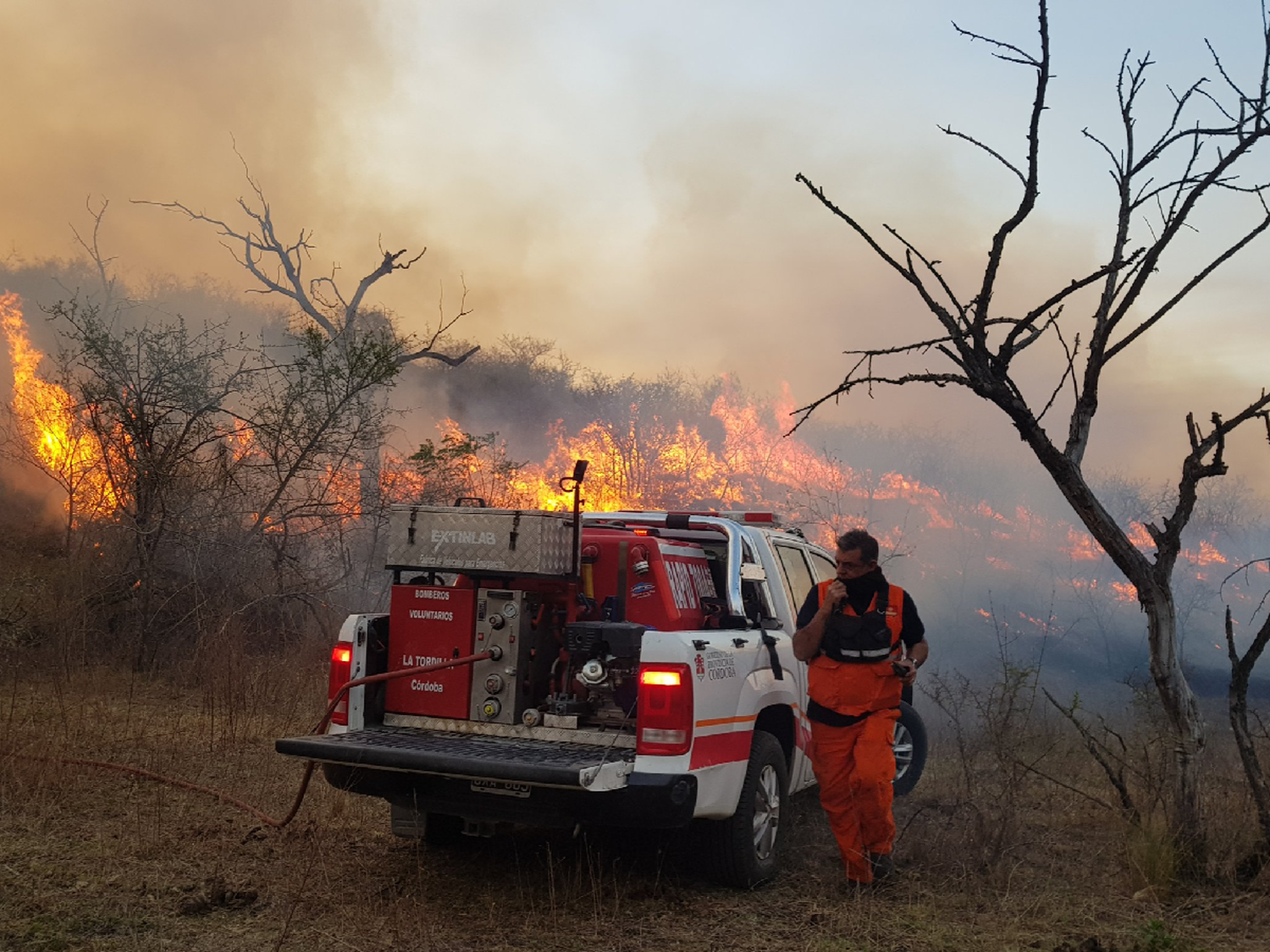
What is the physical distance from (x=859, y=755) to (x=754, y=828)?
0.64 meters

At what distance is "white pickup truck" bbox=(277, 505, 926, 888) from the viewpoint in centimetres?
486

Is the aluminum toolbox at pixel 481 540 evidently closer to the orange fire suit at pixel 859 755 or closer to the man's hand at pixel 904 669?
the orange fire suit at pixel 859 755

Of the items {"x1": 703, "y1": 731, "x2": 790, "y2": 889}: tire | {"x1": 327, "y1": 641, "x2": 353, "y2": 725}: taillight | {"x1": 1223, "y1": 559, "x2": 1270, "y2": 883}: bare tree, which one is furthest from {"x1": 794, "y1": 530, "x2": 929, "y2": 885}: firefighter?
{"x1": 327, "y1": 641, "x2": 353, "y2": 725}: taillight

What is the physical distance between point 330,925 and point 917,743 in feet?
14.1

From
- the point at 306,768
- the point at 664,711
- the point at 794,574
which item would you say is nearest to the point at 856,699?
the point at 664,711

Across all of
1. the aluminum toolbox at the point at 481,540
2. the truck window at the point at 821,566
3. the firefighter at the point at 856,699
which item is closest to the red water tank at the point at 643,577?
the aluminum toolbox at the point at 481,540

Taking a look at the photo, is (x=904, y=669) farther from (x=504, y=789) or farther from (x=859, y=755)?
(x=504, y=789)

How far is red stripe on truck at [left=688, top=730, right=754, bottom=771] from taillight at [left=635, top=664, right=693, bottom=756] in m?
0.08

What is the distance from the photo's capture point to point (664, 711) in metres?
4.87

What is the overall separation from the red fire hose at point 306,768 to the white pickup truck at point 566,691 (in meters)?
0.11

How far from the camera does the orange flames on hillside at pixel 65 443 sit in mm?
14023

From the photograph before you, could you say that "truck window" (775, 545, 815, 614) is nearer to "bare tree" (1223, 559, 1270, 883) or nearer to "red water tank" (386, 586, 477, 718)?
"red water tank" (386, 586, 477, 718)

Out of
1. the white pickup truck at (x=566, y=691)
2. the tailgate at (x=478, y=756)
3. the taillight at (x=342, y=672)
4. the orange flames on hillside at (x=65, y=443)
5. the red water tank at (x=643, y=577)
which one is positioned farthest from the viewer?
the orange flames on hillside at (x=65, y=443)

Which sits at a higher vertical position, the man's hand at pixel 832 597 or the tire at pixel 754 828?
the man's hand at pixel 832 597
